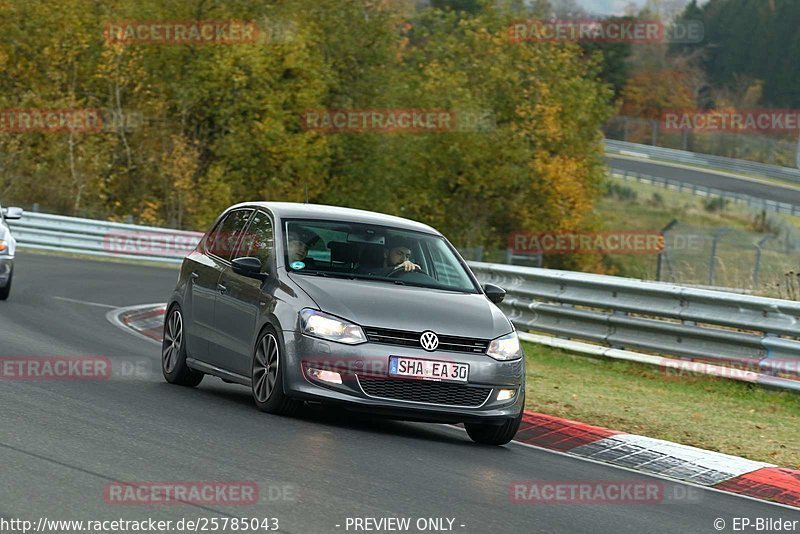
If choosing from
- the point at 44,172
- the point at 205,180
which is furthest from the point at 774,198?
the point at 44,172

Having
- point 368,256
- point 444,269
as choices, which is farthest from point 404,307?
point 444,269

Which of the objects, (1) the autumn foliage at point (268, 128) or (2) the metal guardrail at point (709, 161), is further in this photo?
Answer: (2) the metal guardrail at point (709, 161)

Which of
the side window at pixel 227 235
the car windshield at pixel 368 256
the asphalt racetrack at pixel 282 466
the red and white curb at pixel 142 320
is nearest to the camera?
the asphalt racetrack at pixel 282 466

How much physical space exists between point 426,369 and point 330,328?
2.35 feet

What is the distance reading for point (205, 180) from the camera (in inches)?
1969

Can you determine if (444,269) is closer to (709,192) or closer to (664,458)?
(664,458)

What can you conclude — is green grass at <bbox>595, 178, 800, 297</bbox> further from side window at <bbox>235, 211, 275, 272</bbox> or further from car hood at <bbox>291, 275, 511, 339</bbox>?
car hood at <bbox>291, 275, 511, 339</bbox>

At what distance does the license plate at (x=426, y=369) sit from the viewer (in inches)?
376

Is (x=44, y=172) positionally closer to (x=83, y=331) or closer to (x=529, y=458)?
(x=83, y=331)

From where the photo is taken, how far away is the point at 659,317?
16453 millimetres

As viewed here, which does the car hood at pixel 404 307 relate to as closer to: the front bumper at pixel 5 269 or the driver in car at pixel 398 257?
the driver in car at pixel 398 257

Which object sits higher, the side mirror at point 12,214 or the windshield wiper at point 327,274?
the windshield wiper at point 327,274

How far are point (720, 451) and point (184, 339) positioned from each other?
4472 millimetres

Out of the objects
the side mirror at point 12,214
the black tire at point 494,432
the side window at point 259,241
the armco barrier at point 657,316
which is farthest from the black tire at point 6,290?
the black tire at point 494,432
